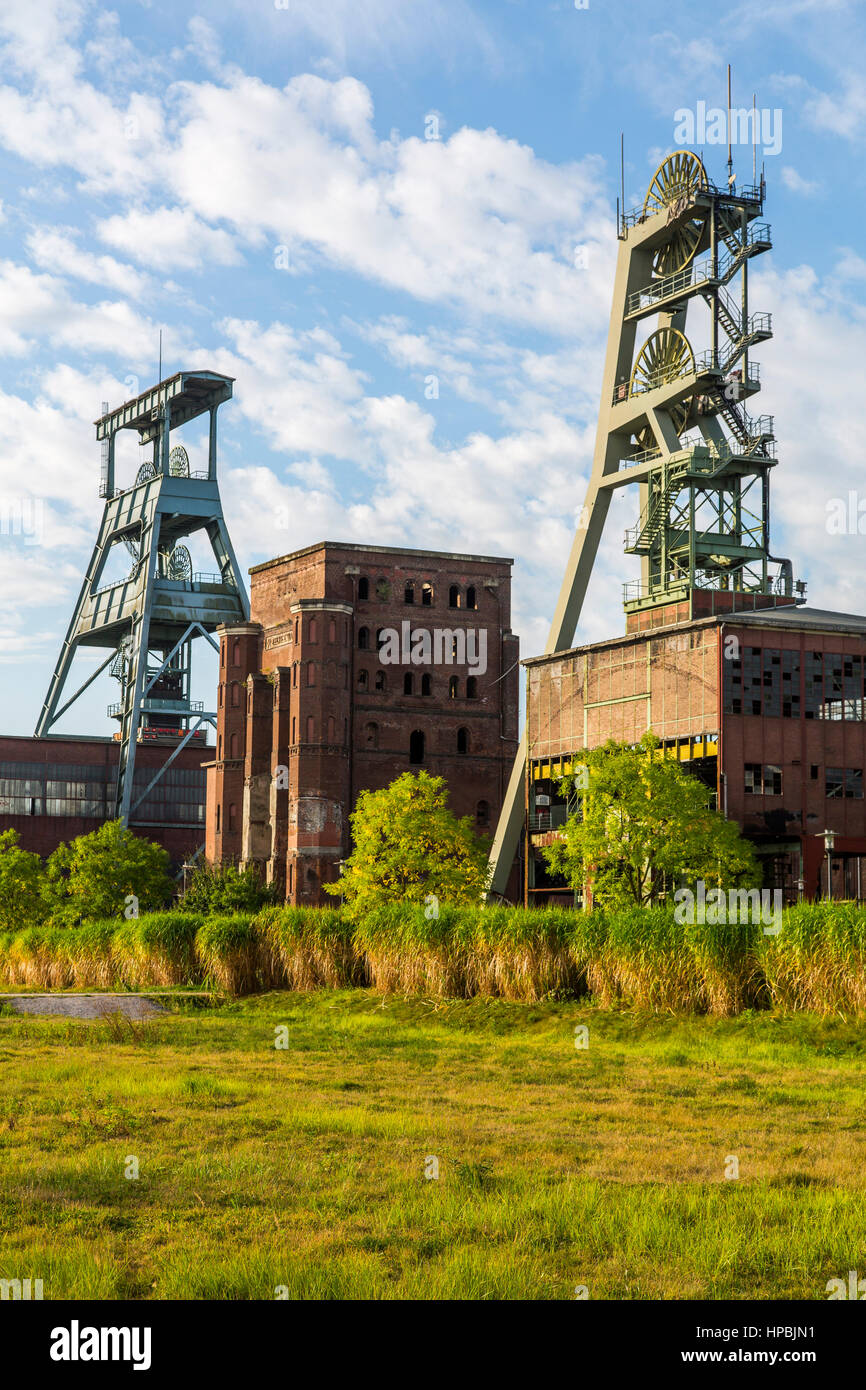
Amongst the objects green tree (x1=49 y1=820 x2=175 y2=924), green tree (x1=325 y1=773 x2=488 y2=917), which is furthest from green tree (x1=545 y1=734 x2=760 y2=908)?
green tree (x1=49 y1=820 x2=175 y2=924)

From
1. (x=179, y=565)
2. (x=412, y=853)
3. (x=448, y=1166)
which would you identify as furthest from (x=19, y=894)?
(x=448, y=1166)

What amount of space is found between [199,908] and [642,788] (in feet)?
92.1

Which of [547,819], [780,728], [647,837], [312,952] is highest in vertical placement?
[780,728]

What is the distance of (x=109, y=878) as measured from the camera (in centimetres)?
7125

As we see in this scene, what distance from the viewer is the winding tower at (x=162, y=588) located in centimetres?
10581

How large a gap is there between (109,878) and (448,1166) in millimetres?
59941

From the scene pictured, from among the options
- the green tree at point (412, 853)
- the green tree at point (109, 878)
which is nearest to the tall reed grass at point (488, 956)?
the green tree at point (412, 853)

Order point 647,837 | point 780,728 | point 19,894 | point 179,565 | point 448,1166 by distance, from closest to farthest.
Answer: point 448,1166 → point 647,837 → point 780,728 → point 19,894 → point 179,565

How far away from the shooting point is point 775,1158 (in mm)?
14562

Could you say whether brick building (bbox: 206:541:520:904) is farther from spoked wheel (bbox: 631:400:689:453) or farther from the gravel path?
the gravel path

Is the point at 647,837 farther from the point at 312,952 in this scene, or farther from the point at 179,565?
the point at 179,565

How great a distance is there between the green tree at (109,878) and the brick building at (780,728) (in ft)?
82.2
